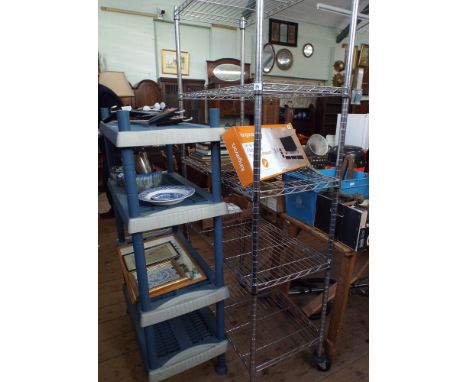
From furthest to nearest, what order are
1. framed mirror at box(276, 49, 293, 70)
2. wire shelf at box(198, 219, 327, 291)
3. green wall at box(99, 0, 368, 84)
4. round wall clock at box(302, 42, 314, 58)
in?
round wall clock at box(302, 42, 314, 58) < framed mirror at box(276, 49, 293, 70) < green wall at box(99, 0, 368, 84) < wire shelf at box(198, 219, 327, 291)

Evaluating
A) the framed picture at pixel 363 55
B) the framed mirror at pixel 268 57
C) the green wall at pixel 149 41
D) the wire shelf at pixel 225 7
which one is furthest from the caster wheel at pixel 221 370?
the framed picture at pixel 363 55

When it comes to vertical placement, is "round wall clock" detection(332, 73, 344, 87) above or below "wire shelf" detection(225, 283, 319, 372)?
above

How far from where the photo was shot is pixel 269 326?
1.60 metres

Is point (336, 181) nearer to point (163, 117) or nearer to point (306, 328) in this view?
point (163, 117)

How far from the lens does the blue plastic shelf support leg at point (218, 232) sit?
101 cm

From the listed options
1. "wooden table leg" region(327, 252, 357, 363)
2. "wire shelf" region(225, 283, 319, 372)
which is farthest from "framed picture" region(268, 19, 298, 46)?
"wooden table leg" region(327, 252, 357, 363)

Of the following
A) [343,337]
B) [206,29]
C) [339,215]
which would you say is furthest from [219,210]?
[206,29]

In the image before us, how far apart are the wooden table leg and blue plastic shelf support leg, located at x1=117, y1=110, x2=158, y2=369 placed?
0.80 m

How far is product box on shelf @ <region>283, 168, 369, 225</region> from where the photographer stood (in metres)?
1.25

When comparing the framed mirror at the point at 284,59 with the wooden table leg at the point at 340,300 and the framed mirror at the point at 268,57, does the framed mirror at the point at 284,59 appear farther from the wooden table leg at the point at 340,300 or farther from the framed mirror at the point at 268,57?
the wooden table leg at the point at 340,300

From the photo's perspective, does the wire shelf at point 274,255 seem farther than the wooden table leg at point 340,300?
Yes

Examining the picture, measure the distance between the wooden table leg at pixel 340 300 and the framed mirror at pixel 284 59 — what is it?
4.02 meters

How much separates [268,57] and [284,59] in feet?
1.00

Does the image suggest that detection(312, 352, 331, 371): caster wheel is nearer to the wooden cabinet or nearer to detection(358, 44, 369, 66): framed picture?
the wooden cabinet
